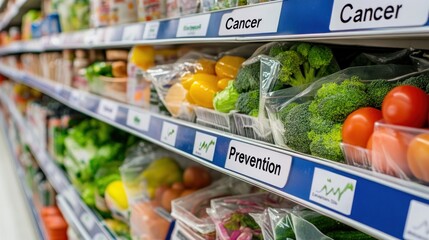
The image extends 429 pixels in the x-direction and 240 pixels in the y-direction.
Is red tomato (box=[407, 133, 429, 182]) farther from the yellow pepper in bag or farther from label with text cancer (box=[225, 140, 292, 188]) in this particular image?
the yellow pepper in bag

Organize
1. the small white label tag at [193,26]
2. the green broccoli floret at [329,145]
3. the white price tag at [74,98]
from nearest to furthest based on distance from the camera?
the green broccoli floret at [329,145], the small white label tag at [193,26], the white price tag at [74,98]

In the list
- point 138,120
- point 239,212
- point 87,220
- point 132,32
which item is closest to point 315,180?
point 239,212

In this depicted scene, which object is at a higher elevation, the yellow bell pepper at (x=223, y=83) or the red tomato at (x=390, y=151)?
the yellow bell pepper at (x=223, y=83)

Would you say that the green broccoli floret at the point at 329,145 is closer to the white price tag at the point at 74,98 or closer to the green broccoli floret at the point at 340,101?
the green broccoli floret at the point at 340,101

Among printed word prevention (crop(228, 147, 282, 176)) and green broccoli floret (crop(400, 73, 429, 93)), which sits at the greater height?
green broccoli floret (crop(400, 73, 429, 93))

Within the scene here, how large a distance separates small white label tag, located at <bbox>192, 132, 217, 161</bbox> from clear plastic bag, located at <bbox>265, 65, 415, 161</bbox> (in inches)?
7.4

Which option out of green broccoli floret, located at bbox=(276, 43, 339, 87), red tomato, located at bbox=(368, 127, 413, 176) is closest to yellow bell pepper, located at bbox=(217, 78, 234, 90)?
green broccoli floret, located at bbox=(276, 43, 339, 87)

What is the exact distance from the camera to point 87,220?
2055 mm

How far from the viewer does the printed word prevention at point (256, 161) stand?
838 mm

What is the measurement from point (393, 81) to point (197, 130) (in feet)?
1.66

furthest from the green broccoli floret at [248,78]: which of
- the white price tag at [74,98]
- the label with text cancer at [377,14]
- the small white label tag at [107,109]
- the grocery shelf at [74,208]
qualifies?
the white price tag at [74,98]

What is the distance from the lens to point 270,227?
1032mm

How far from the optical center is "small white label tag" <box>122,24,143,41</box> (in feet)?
5.15

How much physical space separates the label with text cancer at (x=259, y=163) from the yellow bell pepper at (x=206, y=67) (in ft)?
1.43
